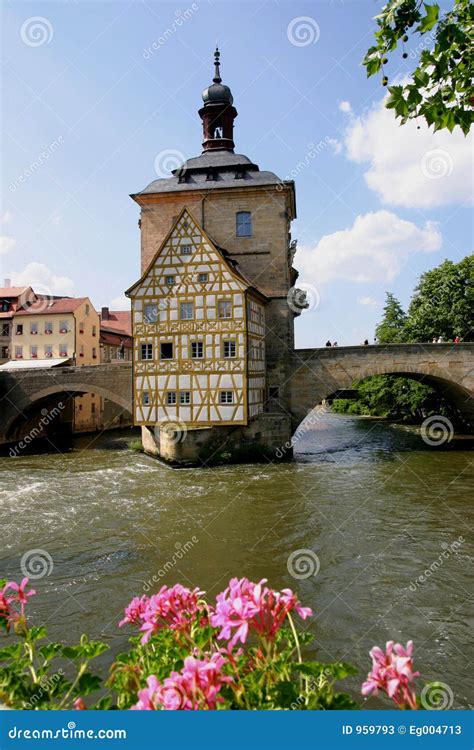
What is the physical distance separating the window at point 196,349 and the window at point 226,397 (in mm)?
1685

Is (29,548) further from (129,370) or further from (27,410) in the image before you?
(27,410)

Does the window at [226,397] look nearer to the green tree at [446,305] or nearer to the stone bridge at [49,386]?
the stone bridge at [49,386]

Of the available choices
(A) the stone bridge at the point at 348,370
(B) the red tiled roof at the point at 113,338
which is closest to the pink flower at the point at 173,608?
(A) the stone bridge at the point at 348,370

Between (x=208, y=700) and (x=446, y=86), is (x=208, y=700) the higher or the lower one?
the lower one

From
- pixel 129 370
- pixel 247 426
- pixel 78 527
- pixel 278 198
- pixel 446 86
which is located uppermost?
pixel 278 198

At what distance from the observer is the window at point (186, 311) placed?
67.9 feet

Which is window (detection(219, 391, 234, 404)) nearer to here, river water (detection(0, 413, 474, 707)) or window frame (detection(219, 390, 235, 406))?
window frame (detection(219, 390, 235, 406))

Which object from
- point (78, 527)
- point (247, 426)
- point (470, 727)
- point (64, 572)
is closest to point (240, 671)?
point (470, 727)

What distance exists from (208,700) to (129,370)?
76.3 feet

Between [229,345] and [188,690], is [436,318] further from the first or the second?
[188,690]

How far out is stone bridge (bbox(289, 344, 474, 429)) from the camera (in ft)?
76.5

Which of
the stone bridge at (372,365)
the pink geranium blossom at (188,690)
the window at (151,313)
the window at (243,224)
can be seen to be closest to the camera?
the pink geranium blossom at (188,690)

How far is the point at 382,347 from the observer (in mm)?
23281

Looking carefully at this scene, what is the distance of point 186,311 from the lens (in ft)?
68.1
